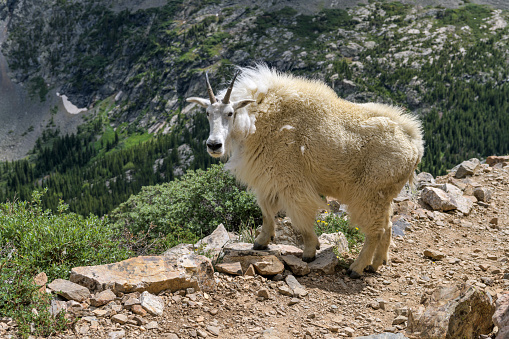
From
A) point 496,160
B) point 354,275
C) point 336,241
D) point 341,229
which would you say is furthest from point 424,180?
point 354,275

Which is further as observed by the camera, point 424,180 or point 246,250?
point 424,180

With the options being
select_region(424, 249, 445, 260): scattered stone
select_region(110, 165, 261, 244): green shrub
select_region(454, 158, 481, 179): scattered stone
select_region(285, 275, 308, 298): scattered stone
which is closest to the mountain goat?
select_region(285, 275, 308, 298): scattered stone

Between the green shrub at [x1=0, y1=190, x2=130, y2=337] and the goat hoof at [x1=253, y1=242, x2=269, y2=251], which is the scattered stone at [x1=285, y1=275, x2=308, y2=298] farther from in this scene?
the green shrub at [x1=0, y1=190, x2=130, y2=337]

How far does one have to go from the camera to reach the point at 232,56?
199250 millimetres

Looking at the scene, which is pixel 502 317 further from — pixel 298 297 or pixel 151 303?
pixel 151 303

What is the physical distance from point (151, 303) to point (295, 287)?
6.97 ft

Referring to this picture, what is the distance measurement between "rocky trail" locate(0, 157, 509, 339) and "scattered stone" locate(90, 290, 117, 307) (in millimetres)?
12

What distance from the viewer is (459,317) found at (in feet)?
13.5

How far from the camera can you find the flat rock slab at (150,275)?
16.0 ft

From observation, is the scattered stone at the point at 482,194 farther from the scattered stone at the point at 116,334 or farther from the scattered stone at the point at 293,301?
the scattered stone at the point at 116,334

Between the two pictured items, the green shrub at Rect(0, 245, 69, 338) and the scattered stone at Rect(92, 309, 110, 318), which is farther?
the scattered stone at Rect(92, 309, 110, 318)

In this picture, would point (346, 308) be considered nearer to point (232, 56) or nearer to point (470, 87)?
point (470, 87)

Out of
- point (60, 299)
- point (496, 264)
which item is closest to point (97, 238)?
point (60, 299)

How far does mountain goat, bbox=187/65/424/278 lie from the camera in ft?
21.0
